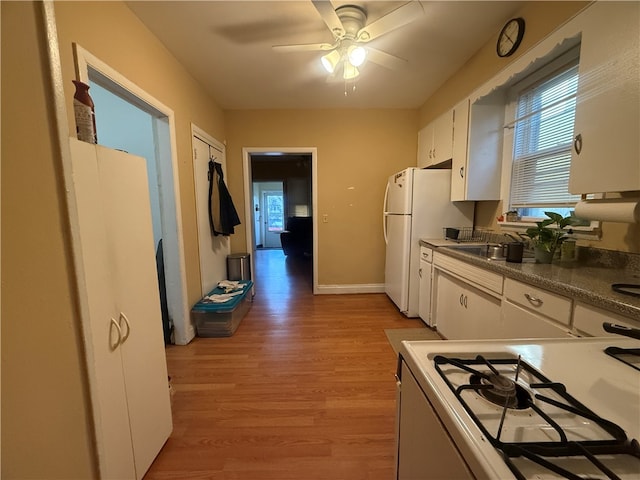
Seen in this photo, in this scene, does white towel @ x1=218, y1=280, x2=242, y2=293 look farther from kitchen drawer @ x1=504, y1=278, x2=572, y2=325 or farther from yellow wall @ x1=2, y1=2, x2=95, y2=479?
kitchen drawer @ x1=504, y1=278, x2=572, y2=325

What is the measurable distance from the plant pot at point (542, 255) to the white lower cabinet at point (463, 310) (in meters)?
0.37

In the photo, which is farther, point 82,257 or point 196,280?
point 196,280

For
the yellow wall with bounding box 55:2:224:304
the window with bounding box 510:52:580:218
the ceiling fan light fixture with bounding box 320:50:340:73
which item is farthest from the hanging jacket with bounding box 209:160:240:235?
the window with bounding box 510:52:580:218

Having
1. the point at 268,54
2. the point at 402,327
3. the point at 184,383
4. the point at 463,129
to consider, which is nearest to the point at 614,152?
the point at 463,129

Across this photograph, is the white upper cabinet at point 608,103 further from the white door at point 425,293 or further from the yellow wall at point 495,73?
the white door at point 425,293

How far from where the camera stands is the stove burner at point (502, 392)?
1.71 ft

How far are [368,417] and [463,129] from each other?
255cm

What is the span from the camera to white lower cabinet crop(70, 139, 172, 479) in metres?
0.90

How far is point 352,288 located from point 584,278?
8.89 ft

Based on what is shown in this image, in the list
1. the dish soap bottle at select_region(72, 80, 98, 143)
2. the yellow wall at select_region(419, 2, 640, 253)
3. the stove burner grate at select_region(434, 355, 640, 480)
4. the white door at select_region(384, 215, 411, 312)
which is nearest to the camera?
the stove burner grate at select_region(434, 355, 640, 480)

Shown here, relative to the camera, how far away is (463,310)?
6.63 feet

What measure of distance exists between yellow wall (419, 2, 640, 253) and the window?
24 centimetres

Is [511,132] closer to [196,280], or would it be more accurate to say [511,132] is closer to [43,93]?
[43,93]

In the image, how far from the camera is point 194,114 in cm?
263
